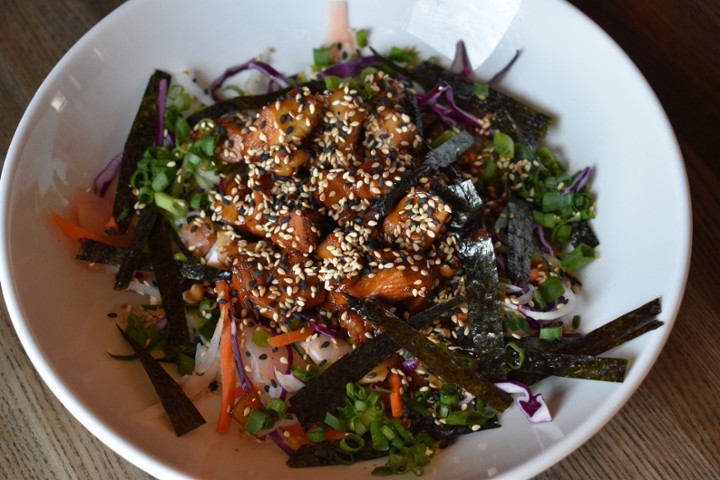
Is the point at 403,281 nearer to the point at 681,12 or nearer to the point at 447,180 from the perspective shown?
the point at 447,180

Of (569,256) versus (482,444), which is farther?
(569,256)

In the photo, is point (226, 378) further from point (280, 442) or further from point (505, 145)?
point (505, 145)

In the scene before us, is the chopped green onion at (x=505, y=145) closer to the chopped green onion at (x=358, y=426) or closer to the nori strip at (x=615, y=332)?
the nori strip at (x=615, y=332)

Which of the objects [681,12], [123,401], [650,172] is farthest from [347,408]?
[681,12]

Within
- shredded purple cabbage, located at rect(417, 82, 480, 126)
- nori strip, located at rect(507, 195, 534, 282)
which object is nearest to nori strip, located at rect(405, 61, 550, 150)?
shredded purple cabbage, located at rect(417, 82, 480, 126)

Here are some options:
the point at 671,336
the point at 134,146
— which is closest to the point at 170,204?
the point at 134,146

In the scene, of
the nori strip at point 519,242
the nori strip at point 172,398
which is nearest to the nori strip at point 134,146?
the nori strip at point 172,398
